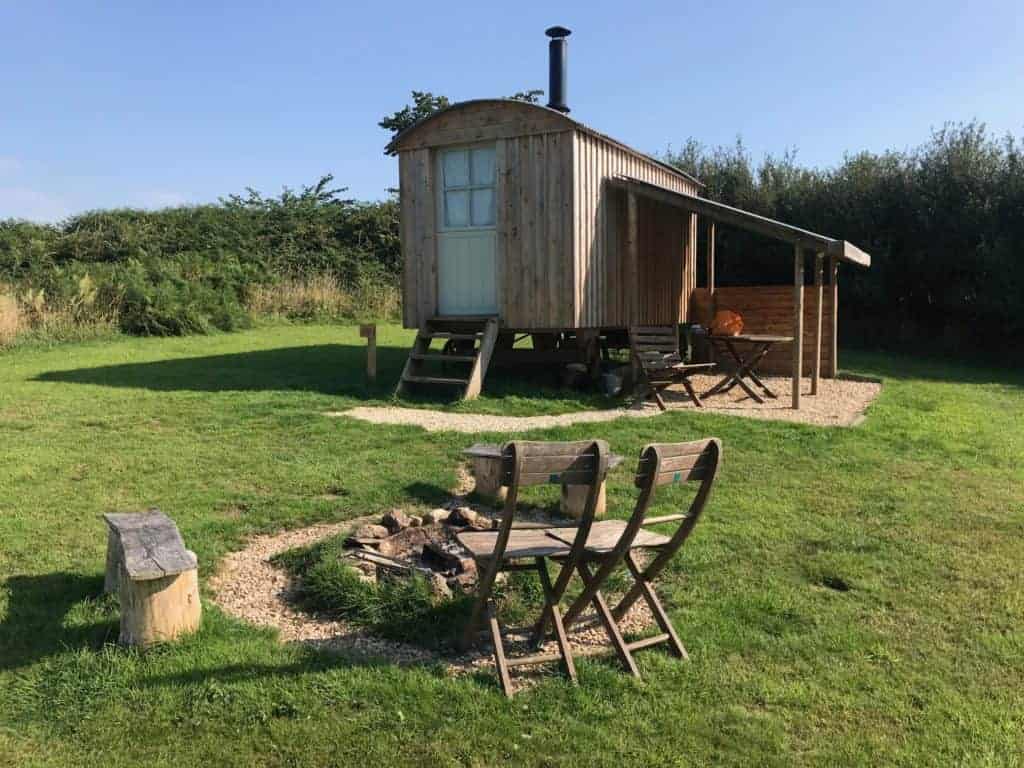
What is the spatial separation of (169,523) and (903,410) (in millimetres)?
8362

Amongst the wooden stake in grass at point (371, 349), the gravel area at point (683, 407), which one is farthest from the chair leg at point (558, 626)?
the wooden stake in grass at point (371, 349)

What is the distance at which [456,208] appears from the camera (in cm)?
1070

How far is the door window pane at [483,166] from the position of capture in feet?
34.1

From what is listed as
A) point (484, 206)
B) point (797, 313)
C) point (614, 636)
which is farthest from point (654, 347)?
point (614, 636)

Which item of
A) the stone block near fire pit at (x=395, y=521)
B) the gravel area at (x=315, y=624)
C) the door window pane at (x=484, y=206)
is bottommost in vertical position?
the gravel area at (x=315, y=624)

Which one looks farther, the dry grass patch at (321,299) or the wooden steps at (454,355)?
the dry grass patch at (321,299)

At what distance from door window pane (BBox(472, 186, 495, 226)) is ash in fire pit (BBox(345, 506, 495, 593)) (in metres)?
5.90

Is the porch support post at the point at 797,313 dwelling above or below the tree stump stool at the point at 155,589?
above

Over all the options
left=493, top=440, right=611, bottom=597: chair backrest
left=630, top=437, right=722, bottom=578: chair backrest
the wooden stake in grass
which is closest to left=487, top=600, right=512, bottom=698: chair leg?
left=493, top=440, right=611, bottom=597: chair backrest

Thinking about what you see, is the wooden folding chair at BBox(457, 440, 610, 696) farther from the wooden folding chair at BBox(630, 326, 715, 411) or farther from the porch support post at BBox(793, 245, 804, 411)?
the porch support post at BBox(793, 245, 804, 411)

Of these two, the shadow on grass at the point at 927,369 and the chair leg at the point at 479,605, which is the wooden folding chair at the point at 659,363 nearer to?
the shadow on grass at the point at 927,369

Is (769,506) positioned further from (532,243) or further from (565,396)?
(532,243)

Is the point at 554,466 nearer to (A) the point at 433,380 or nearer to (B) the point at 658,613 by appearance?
(B) the point at 658,613

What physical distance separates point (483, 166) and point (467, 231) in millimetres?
851
